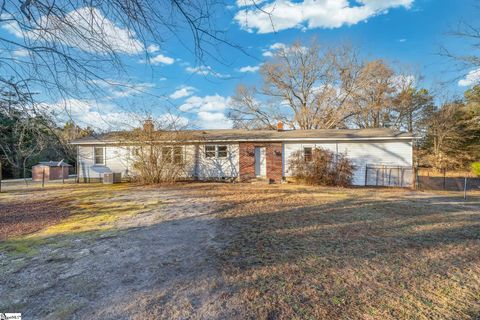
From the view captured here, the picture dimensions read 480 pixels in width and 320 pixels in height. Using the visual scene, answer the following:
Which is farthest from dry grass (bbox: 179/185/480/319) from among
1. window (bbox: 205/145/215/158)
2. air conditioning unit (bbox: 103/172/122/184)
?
air conditioning unit (bbox: 103/172/122/184)

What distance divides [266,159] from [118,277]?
39.3 ft

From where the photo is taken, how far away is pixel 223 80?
7.34 feet

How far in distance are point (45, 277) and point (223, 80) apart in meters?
3.22

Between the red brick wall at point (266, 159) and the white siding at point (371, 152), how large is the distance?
1468 millimetres

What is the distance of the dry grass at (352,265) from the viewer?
2330 mm

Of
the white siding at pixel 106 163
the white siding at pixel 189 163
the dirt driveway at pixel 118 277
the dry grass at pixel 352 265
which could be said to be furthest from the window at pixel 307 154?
the white siding at pixel 106 163

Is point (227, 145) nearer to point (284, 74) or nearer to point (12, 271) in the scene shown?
point (12, 271)

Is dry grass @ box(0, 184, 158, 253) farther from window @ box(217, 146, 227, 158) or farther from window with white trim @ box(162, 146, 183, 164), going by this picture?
A: window @ box(217, 146, 227, 158)

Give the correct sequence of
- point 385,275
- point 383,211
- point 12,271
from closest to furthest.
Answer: point 385,275
point 12,271
point 383,211

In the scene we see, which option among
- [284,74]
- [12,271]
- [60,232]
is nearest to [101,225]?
[60,232]

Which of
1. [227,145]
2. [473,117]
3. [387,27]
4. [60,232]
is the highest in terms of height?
[387,27]

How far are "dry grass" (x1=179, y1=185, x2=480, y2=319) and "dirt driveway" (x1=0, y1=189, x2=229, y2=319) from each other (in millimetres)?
411

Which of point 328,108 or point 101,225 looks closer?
point 101,225

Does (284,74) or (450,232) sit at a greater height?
(284,74)
